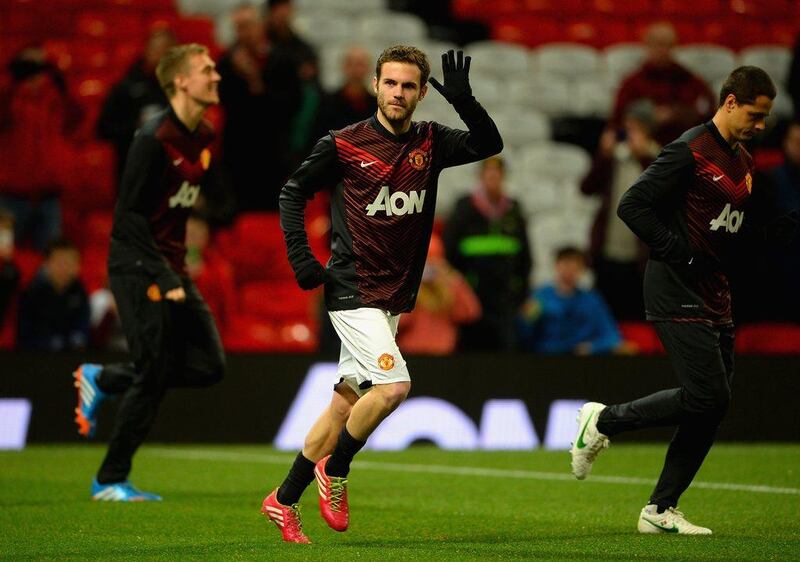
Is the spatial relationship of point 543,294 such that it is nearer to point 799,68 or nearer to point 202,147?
point 799,68

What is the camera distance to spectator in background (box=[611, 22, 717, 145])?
13.5m

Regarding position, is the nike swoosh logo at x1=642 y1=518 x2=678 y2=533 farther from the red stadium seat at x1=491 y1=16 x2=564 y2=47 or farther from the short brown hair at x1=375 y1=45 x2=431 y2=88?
the red stadium seat at x1=491 y1=16 x2=564 y2=47

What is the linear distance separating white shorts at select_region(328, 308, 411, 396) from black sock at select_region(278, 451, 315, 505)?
436 mm

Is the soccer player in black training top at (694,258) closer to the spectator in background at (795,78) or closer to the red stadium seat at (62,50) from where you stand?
the spectator in background at (795,78)

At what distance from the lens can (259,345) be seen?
518 inches

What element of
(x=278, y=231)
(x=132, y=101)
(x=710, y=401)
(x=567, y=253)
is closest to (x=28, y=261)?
(x=132, y=101)

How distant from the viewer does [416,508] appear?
25.0 feet

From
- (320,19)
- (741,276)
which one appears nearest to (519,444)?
(741,276)

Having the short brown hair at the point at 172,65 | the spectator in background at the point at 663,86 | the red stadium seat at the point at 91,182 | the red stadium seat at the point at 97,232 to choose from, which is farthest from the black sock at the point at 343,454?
the red stadium seat at the point at 91,182

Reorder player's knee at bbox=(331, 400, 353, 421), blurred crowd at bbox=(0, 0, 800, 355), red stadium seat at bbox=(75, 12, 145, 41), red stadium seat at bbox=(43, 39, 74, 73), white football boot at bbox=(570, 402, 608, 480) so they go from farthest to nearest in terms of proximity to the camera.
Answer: red stadium seat at bbox=(75, 12, 145, 41)
red stadium seat at bbox=(43, 39, 74, 73)
blurred crowd at bbox=(0, 0, 800, 355)
white football boot at bbox=(570, 402, 608, 480)
player's knee at bbox=(331, 400, 353, 421)

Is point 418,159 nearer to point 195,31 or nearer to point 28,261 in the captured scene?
point 28,261

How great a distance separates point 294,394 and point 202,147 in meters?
3.76

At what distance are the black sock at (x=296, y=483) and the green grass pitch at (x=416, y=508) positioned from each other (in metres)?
0.20

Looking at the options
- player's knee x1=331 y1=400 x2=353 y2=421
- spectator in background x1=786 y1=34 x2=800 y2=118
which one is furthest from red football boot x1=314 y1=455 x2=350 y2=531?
spectator in background x1=786 y1=34 x2=800 y2=118
